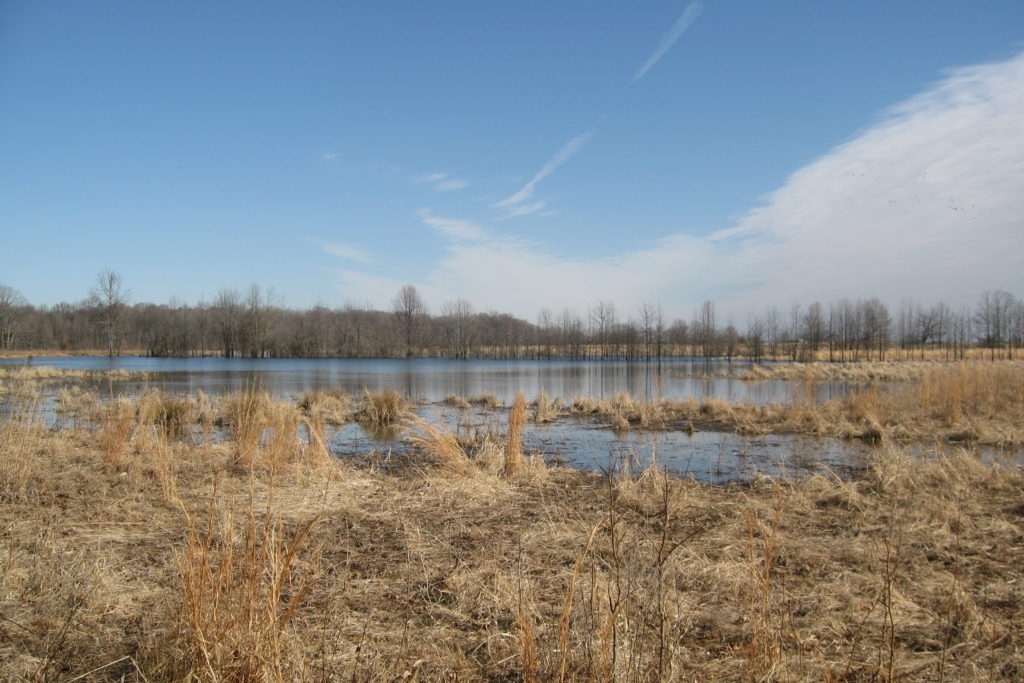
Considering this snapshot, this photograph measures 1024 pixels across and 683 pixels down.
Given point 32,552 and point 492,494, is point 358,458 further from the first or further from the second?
point 32,552

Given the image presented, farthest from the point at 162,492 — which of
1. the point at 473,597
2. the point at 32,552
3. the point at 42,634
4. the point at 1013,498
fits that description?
the point at 1013,498

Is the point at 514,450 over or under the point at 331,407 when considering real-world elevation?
over

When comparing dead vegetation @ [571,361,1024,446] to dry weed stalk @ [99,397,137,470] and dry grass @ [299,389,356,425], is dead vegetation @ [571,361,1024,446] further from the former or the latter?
dry weed stalk @ [99,397,137,470]

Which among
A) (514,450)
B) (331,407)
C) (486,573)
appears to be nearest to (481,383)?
Answer: (331,407)

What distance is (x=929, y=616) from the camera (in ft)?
11.1

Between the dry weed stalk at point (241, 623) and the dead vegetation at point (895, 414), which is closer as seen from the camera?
the dry weed stalk at point (241, 623)

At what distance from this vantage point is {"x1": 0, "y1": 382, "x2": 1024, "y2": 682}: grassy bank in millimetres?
2451

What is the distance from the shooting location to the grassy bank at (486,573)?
2.45 metres

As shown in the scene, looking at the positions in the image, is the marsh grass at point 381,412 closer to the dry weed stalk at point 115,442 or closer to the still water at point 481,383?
the still water at point 481,383

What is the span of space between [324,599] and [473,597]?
0.93m

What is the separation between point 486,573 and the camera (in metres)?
3.92

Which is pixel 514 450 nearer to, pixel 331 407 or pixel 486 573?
pixel 486 573

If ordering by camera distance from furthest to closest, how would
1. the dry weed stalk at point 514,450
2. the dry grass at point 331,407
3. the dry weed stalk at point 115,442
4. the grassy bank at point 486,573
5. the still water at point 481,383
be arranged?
the still water at point 481,383, the dry grass at point 331,407, the dry weed stalk at point 514,450, the dry weed stalk at point 115,442, the grassy bank at point 486,573

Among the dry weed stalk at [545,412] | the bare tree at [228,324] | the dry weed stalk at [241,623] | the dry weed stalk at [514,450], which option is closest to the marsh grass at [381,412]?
the dry weed stalk at [545,412]
